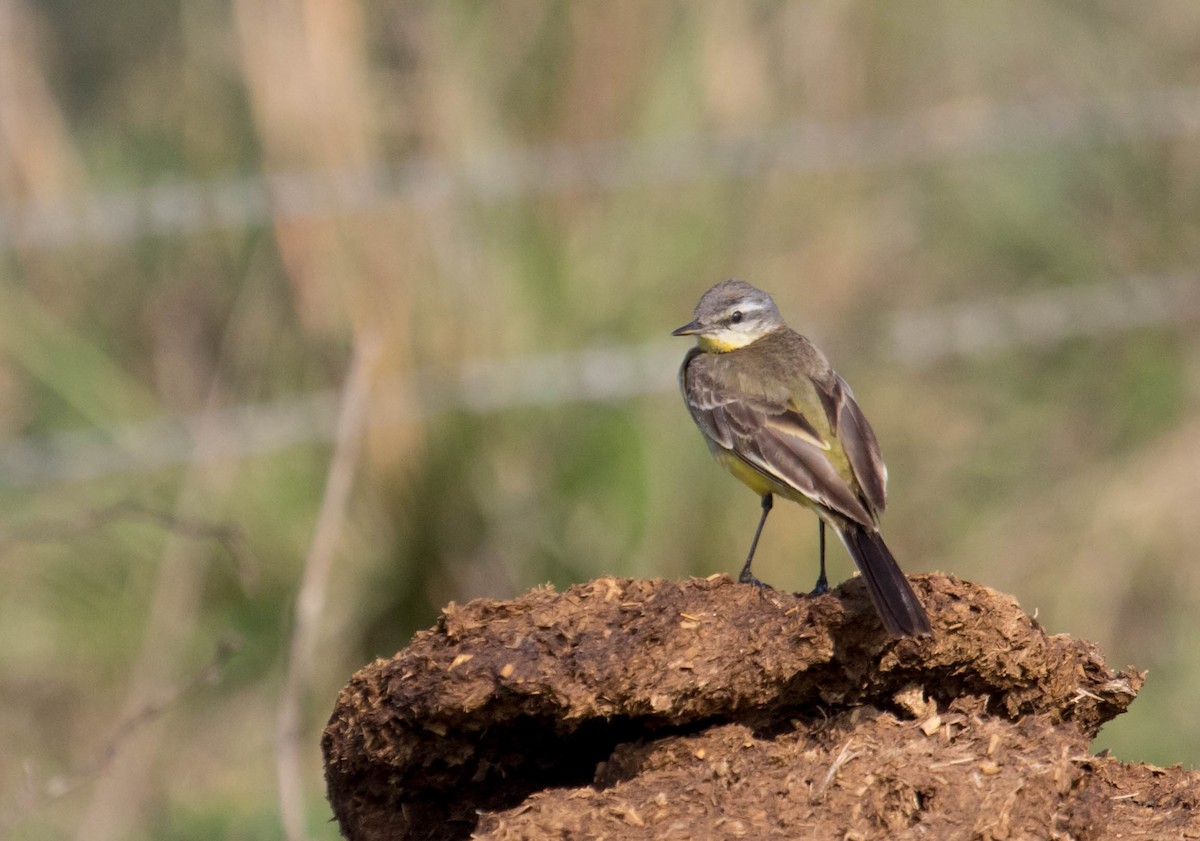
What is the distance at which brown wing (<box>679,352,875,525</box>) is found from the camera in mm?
5309

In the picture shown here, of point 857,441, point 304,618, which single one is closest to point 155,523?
point 304,618

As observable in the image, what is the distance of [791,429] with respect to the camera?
18.7ft

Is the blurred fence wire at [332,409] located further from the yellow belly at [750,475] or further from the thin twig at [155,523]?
the yellow belly at [750,475]

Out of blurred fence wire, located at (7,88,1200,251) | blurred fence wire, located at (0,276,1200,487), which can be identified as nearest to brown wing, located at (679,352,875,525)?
blurred fence wire, located at (0,276,1200,487)

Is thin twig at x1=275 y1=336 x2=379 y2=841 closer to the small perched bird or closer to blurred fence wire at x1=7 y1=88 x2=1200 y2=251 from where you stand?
the small perched bird

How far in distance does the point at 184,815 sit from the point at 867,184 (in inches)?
239

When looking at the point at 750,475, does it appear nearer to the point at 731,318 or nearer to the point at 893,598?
the point at 731,318

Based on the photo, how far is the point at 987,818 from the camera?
12.1 feet

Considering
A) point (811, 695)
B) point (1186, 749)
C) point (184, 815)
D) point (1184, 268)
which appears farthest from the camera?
point (1184, 268)

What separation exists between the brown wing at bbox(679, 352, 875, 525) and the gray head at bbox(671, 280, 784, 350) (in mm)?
545

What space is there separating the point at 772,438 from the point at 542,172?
4249 mm

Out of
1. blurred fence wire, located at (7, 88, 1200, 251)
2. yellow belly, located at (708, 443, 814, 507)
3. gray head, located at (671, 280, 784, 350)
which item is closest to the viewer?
yellow belly, located at (708, 443, 814, 507)

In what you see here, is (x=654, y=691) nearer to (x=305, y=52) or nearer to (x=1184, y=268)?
(x=305, y=52)

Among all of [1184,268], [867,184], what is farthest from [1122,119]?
[867,184]
